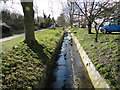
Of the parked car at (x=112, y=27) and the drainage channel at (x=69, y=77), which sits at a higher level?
the parked car at (x=112, y=27)

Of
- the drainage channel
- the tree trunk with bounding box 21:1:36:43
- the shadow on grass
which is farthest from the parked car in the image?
the tree trunk with bounding box 21:1:36:43

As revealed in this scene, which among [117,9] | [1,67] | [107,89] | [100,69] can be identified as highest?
[117,9]

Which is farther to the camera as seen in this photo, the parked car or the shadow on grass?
the parked car

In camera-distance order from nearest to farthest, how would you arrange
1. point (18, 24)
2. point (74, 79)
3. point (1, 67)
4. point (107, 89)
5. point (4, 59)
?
point (107, 89)
point (1, 67)
point (4, 59)
point (74, 79)
point (18, 24)

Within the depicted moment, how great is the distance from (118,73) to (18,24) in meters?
27.9

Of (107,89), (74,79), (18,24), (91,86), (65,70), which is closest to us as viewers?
(107,89)

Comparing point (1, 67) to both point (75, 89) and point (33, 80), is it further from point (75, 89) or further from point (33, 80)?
point (75, 89)

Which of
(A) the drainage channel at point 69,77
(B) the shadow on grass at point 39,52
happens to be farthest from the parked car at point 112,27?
(B) the shadow on grass at point 39,52

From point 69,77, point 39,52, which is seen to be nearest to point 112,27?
point 69,77

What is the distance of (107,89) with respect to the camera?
143 inches

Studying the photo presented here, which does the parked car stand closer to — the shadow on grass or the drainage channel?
the drainage channel

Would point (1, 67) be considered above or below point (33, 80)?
above

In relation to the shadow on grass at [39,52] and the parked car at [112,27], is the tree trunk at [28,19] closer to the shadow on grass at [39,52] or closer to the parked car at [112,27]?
the shadow on grass at [39,52]

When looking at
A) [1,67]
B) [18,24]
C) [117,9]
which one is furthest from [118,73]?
[18,24]
